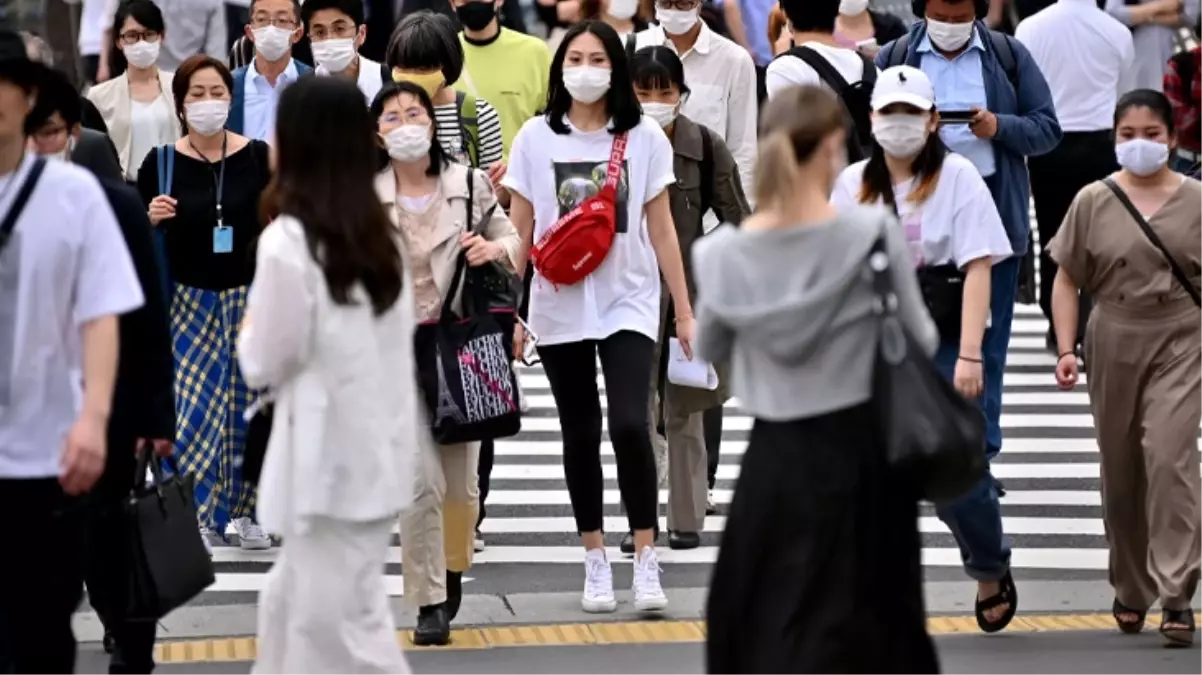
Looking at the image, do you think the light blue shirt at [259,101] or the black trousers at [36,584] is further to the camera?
the light blue shirt at [259,101]

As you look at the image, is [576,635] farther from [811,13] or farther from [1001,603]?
[811,13]

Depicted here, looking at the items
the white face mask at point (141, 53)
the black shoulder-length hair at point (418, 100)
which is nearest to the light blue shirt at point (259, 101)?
the white face mask at point (141, 53)

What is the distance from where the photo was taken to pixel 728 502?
30.6 ft

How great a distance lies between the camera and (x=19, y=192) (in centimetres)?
620

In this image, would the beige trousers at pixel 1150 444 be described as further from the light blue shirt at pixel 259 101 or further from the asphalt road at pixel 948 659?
the light blue shirt at pixel 259 101

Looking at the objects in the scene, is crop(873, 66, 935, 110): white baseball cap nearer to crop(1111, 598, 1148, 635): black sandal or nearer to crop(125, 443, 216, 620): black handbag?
crop(1111, 598, 1148, 635): black sandal

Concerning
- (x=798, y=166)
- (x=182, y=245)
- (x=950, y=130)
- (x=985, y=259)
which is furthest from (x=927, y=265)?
(x=182, y=245)

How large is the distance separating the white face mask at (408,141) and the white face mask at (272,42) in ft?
8.92

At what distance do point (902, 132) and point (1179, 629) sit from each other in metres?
1.90

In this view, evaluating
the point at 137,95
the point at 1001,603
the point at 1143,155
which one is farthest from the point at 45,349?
the point at 137,95

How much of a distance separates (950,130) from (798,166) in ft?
13.4

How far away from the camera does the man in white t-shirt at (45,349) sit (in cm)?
618

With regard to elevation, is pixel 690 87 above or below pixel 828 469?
above

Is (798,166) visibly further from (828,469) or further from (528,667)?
(528,667)
